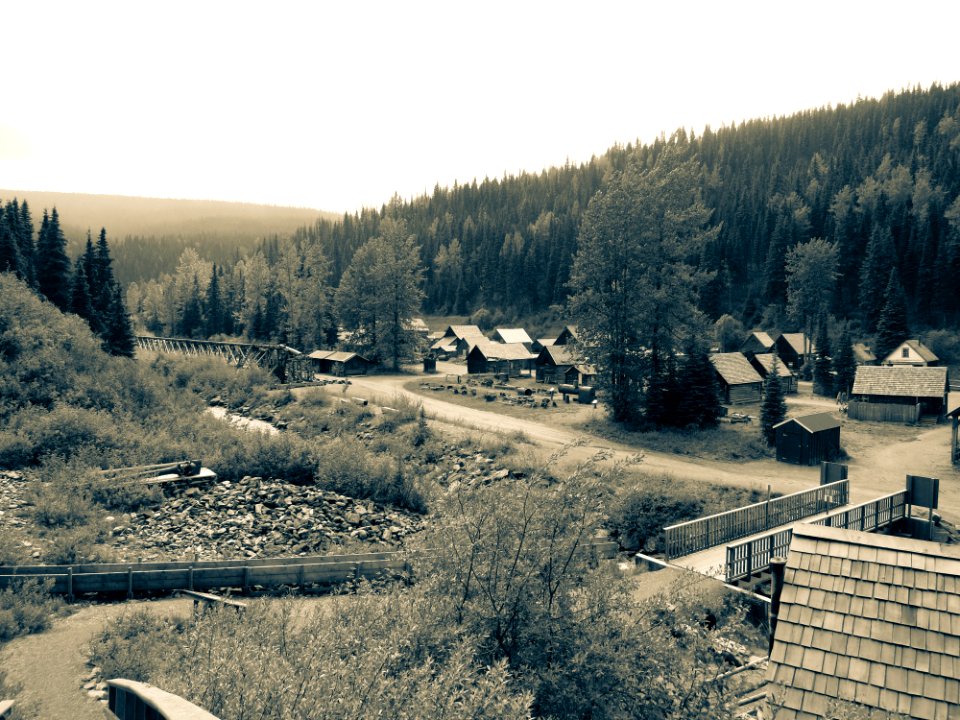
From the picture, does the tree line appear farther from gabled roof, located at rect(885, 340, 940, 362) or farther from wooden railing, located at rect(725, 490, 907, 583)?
gabled roof, located at rect(885, 340, 940, 362)

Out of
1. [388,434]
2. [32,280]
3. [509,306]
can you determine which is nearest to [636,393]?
[388,434]

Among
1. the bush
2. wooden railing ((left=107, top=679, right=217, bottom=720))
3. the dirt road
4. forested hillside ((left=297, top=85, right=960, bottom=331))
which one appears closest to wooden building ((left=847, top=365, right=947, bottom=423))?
the dirt road

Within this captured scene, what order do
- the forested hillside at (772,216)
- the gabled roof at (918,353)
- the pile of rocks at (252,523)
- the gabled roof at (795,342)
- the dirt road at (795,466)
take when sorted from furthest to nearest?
the forested hillside at (772,216), the gabled roof at (795,342), the gabled roof at (918,353), the dirt road at (795,466), the pile of rocks at (252,523)

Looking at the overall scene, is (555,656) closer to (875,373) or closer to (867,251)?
(875,373)

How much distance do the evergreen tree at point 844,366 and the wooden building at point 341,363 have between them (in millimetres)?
45539

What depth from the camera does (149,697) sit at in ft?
16.3

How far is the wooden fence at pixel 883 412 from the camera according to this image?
3944 cm

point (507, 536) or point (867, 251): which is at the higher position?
point (867, 251)

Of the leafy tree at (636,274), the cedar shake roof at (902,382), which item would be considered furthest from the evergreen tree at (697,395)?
the cedar shake roof at (902,382)

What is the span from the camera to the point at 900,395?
40406 millimetres

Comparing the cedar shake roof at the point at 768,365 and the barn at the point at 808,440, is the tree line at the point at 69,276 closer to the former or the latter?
the barn at the point at 808,440

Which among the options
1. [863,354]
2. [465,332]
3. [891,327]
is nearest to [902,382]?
[863,354]

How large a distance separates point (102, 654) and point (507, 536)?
9614 mm

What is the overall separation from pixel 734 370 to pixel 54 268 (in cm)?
6189
